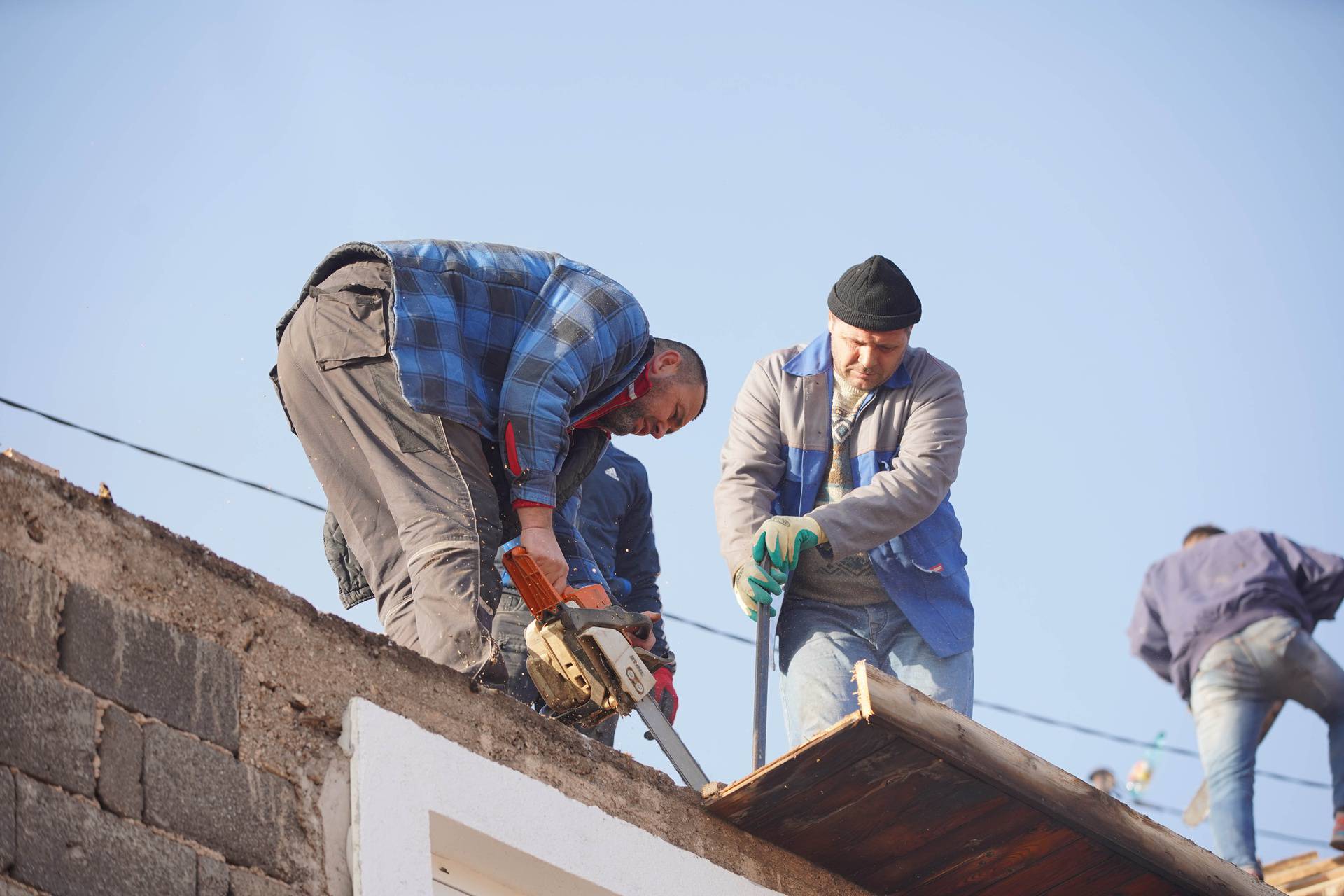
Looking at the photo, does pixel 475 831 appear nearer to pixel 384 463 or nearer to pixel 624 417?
pixel 384 463

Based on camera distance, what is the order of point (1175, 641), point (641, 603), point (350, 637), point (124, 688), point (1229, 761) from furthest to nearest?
point (1175, 641)
point (1229, 761)
point (641, 603)
point (350, 637)
point (124, 688)

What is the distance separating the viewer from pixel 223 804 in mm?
3215

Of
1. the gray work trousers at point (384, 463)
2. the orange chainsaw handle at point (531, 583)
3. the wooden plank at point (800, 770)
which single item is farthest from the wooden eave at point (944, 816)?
the gray work trousers at point (384, 463)

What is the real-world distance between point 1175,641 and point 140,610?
18.2 feet

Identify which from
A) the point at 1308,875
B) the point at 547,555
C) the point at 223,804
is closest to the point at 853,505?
the point at 547,555

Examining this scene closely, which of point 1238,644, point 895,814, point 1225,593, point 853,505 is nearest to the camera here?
point 895,814

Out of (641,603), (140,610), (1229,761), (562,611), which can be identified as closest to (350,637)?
(140,610)

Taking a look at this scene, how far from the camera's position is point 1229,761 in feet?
23.5

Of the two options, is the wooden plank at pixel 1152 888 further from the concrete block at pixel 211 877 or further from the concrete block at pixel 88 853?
the concrete block at pixel 88 853

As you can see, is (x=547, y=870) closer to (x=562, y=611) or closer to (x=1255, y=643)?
(x=562, y=611)

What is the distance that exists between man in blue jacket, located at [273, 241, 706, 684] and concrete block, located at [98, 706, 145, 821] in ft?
4.01

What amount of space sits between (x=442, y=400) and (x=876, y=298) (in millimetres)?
1670

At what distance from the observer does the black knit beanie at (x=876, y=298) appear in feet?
18.3

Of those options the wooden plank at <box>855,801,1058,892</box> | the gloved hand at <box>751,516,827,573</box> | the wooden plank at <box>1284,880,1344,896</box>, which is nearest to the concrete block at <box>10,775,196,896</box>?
the wooden plank at <box>855,801,1058,892</box>
